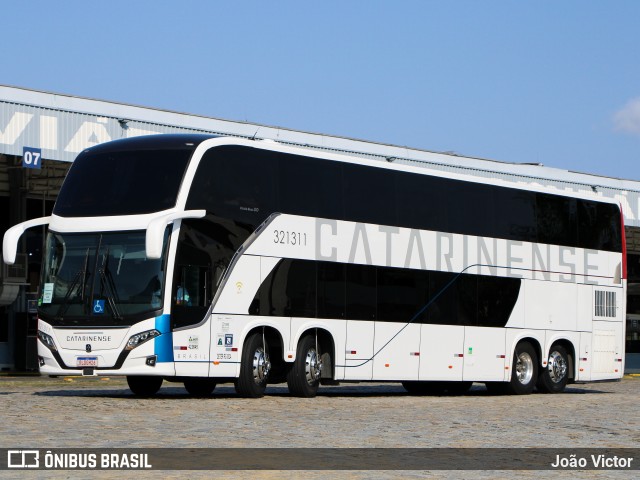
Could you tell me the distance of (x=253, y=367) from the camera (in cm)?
2267

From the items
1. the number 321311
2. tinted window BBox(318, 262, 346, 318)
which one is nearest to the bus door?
the number 321311

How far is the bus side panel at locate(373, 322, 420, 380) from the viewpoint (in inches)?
981

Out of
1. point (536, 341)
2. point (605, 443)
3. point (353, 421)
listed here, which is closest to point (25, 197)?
point (536, 341)

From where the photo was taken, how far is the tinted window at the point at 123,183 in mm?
21469

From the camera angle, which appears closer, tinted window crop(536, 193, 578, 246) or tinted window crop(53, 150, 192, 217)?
tinted window crop(53, 150, 192, 217)

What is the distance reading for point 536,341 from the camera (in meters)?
28.8

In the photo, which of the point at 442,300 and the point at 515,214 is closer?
the point at 442,300

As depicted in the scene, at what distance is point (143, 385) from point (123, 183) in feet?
13.5

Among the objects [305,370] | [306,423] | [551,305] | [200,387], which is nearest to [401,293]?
[305,370]

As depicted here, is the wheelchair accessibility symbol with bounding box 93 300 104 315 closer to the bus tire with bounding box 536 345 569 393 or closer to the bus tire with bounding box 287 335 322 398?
the bus tire with bounding box 287 335 322 398

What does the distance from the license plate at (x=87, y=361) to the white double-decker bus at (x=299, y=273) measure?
0.02m

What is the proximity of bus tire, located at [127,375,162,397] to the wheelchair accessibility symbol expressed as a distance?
8.86ft

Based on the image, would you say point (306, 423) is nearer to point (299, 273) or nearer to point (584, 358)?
point (299, 273)

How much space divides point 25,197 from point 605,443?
29.3 meters
